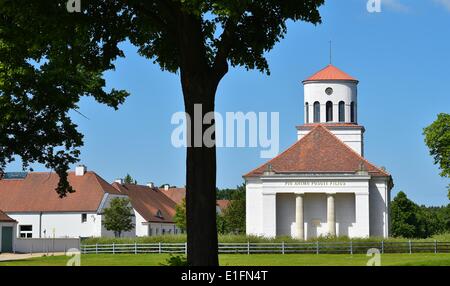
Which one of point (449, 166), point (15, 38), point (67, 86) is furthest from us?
point (449, 166)

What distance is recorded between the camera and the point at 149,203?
411 feet

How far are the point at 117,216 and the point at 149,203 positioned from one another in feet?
92.1

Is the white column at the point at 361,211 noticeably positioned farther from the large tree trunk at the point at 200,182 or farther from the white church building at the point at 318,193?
the large tree trunk at the point at 200,182

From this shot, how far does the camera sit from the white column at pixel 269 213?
88.9 metres

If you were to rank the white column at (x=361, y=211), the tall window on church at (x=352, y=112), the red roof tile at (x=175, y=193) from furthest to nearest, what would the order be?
the red roof tile at (x=175, y=193), the tall window on church at (x=352, y=112), the white column at (x=361, y=211)

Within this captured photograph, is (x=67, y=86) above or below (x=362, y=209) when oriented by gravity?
above

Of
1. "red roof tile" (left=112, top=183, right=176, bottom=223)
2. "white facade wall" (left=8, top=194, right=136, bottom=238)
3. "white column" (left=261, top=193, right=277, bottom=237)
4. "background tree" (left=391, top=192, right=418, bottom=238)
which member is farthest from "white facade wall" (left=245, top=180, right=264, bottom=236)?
"background tree" (left=391, top=192, right=418, bottom=238)

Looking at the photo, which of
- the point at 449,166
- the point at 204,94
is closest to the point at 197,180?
the point at 204,94

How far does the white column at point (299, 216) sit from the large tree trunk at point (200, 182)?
6847 centimetres

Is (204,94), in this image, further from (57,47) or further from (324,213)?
(324,213)

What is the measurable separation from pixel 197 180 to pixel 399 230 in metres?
116

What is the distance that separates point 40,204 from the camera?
105 metres

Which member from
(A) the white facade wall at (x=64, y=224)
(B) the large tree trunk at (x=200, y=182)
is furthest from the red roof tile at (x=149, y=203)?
(B) the large tree trunk at (x=200, y=182)
